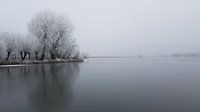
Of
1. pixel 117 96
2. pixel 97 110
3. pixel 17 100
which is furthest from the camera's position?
pixel 117 96

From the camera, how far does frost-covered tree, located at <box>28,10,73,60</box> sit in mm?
40938

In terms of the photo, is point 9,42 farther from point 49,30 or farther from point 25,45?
point 49,30

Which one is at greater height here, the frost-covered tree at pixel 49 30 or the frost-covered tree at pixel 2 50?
the frost-covered tree at pixel 49 30

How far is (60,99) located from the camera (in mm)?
7090

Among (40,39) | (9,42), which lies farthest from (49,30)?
(9,42)

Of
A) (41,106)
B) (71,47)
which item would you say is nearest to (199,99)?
(41,106)

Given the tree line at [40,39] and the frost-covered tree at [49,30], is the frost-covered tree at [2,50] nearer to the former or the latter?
the tree line at [40,39]

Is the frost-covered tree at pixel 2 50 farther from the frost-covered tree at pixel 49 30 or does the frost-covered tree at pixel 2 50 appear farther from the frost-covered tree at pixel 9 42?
the frost-covered tree at pixel 49 30

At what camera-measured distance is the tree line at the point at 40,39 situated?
39906mm

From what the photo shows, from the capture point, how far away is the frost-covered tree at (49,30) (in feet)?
134

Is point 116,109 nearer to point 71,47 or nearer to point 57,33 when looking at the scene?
point 57,33

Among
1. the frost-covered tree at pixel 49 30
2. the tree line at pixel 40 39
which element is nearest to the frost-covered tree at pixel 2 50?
the tree line at pixel 40 39

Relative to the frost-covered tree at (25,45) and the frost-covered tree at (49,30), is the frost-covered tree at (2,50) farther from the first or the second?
the frost-covered tree at (49,30)

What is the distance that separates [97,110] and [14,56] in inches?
1835
